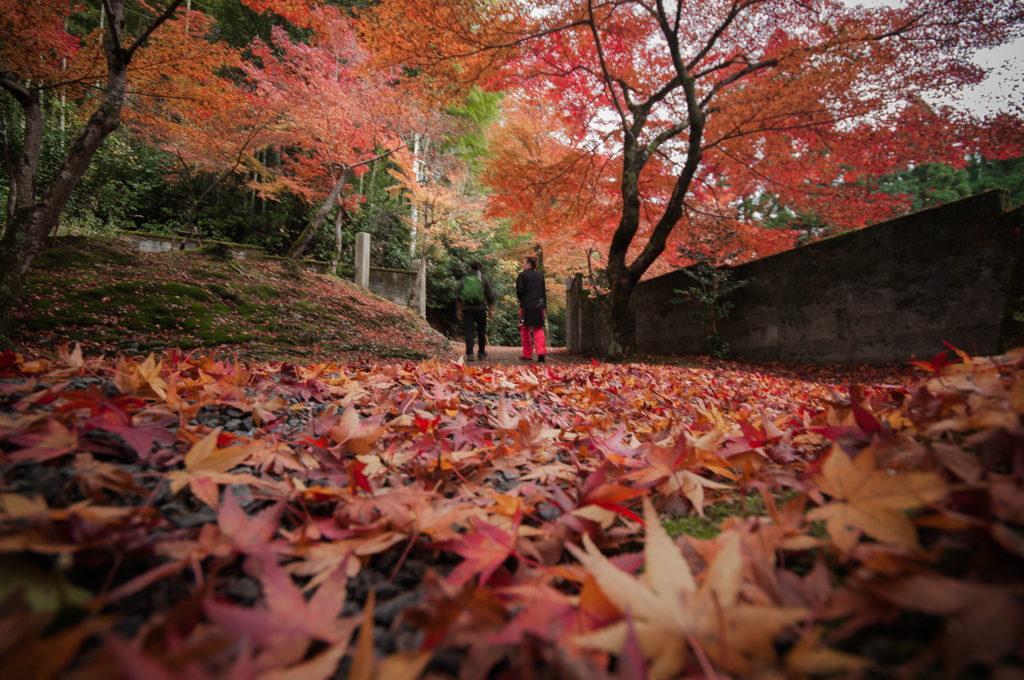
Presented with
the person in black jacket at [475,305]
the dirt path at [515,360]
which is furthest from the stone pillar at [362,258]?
the person in black jacket at [475,305]

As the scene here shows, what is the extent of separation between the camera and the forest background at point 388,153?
5.84 m

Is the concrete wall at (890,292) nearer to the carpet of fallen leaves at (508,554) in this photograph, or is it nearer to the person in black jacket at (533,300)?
the person in black jacket at (533,300)

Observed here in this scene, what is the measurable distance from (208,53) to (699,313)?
9415 millimetres

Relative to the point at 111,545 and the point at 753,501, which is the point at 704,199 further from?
the point at 111,545

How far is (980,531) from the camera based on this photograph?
0.44 m

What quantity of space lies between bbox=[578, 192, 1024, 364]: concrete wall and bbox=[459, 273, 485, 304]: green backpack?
14.6ft

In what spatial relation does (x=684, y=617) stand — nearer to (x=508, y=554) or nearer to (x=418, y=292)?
(x=508, y=554)

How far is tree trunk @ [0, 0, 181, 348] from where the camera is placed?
3174mm

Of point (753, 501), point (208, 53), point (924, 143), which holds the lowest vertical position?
point (753, 501)

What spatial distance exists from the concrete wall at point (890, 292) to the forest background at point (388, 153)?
149 centimetres

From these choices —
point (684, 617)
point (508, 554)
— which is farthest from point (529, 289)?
point (684, 617)

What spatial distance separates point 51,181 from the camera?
3.29 m

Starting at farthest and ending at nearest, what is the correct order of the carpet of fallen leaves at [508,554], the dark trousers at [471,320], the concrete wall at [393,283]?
the concrete wall at [393,283] < the dark trousers at [471,320] < the carpet of fallen leaves at [508,554]

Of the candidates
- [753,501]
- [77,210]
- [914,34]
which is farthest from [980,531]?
[77,210]
